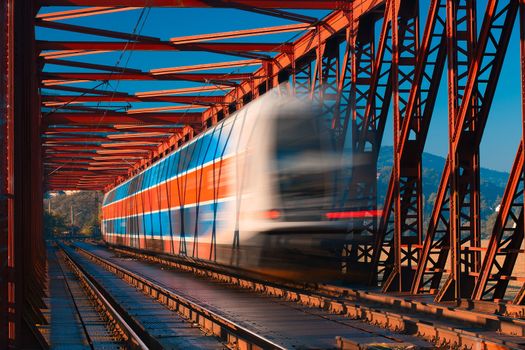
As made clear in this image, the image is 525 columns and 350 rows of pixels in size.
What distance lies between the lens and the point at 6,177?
10.1 meters

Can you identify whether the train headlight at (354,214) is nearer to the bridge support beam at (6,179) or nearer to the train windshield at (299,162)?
the train windshield at (299,162)

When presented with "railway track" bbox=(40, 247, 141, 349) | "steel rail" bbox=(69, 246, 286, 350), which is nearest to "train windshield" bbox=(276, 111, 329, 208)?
"steel rail" bbox=(69, 246, 286, 350)

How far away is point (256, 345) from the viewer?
10758 mm

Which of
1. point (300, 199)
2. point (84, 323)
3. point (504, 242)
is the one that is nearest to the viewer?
point (504, 242)

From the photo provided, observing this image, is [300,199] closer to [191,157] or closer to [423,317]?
[423,317]

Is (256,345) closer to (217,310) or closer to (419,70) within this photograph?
(217,310)

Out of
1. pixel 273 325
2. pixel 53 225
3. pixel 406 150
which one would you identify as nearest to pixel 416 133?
pixel 406 150

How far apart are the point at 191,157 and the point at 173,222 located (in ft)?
11.0

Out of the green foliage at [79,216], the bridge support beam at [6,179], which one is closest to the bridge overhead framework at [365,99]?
the bridge support beam at [6,179]

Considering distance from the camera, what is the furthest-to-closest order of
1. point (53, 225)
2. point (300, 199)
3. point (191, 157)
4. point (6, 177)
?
point (53, 225) → point (191, 157) → point (300, 199) → point (6, 177)

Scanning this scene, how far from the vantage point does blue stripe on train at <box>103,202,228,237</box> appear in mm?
21094

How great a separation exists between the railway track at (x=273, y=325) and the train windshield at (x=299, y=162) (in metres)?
→ 2.17

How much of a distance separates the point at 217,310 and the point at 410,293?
4238 mm

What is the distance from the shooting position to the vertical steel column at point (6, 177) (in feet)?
30.8
